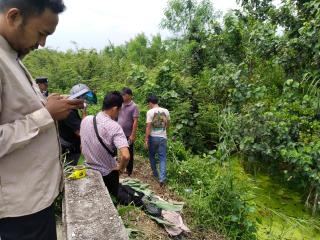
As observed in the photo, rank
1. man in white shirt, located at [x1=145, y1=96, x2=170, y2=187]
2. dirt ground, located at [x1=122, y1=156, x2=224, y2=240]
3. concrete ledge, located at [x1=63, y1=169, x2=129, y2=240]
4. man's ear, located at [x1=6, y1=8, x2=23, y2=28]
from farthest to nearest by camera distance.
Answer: man in white shirt, located at [x1=145, y1=96, x2=170, y2=187] → dirt ground, located at [x1=122, y1=156, x2=224, y2=240] → concrete ledge, located at [x1=63, y1=169, x2=129, y2=240] → man's ear, located at [x1=6, y1=8, x2=23, y2=28]

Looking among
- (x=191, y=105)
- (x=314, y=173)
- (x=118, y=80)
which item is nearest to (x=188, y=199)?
(x=314, y=173)

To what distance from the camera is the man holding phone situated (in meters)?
1.23

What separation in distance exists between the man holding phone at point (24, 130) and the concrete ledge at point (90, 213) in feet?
2.58

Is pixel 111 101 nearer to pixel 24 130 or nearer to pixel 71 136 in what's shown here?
pixel 71 136

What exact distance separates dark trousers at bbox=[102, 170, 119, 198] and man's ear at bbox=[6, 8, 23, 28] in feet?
7.75

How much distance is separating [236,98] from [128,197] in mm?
3652

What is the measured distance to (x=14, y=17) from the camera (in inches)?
48.8

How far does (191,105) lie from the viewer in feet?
28.6

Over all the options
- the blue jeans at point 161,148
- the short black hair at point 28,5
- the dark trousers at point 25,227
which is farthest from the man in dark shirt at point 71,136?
the short black hair at point 28,5

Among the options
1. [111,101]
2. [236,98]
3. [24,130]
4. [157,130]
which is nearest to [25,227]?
[24,130]

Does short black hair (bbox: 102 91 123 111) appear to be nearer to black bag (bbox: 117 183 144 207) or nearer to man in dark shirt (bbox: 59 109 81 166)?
man in dark shirt (bbox: 59 109 81 166)

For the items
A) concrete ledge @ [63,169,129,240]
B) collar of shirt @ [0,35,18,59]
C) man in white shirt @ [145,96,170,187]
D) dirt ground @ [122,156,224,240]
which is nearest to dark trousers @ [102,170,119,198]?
dirt ground @ [122,156,224,240]

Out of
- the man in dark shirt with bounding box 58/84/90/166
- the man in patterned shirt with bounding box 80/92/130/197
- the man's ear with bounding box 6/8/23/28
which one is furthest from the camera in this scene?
the man in dark shirt with bounding box 58/84/90/166

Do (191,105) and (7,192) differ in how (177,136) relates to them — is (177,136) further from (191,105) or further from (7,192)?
(7,192)
